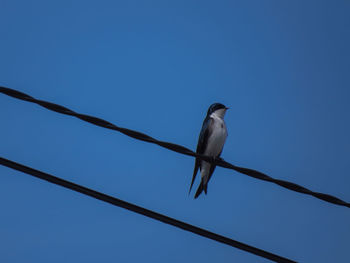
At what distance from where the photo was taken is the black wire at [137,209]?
2.70 meters

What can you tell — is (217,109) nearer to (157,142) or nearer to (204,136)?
(204,136)

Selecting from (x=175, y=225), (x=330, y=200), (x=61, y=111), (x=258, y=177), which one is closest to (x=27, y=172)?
(x=61, y=111)

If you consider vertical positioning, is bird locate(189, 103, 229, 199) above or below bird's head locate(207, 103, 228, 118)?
below

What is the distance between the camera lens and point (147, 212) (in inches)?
111

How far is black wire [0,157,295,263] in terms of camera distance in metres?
2.70

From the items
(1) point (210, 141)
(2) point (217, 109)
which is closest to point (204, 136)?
(1) point (210, 141)

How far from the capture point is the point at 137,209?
2.82m

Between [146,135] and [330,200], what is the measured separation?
151 centimetres

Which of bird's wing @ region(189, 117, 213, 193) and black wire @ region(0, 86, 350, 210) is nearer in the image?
black wire @ region(0, 86, 350, 210)

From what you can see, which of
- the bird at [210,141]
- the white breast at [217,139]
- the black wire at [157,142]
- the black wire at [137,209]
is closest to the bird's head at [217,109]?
the bird at [210,141]

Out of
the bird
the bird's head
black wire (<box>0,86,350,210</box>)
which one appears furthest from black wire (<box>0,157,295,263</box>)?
the bird's head

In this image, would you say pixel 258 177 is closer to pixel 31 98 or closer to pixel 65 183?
pixel 65 183

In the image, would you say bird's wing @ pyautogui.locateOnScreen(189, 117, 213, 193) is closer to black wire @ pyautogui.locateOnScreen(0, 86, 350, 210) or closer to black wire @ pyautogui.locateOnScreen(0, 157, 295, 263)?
black wire @ pyautogui.locateOnScreen(0, 86, 350, 210)

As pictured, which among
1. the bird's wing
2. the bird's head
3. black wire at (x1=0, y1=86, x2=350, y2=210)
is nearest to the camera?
black wire at (x1=0, y1=86, x2=350, y2=210)
